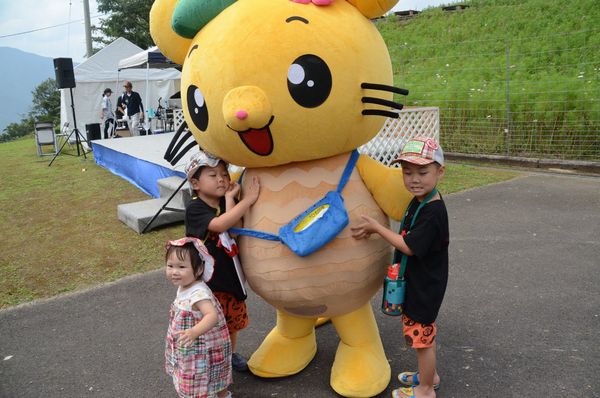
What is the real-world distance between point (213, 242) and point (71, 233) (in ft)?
14.8

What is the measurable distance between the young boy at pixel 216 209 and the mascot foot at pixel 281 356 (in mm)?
486

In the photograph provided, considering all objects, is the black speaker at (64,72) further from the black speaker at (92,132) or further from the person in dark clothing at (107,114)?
the person in dark clothing at (107,114)

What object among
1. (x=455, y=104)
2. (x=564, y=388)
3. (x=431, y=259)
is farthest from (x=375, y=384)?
(x=455, y=104)

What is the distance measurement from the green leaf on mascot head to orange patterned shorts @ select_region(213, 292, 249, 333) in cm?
140

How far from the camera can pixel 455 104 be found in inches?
432

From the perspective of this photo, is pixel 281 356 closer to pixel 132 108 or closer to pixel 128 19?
pixel 132 108

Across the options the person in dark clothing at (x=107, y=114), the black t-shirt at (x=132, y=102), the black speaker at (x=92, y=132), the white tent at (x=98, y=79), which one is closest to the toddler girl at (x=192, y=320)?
the black t-shirt at (x=132, y=102)

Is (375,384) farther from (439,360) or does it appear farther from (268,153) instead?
(268,153)

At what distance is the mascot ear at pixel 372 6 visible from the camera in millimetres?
2396

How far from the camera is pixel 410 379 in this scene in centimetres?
275

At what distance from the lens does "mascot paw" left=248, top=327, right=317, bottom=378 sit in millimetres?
2896

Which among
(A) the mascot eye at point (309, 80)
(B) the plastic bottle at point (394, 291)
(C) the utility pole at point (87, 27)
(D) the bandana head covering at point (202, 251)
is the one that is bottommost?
(B) the plastic bottle at point (394, 291)

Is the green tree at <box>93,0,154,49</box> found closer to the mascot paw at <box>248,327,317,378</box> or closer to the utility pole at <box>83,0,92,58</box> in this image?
the utility pole at <box>83,0,92,58</box>

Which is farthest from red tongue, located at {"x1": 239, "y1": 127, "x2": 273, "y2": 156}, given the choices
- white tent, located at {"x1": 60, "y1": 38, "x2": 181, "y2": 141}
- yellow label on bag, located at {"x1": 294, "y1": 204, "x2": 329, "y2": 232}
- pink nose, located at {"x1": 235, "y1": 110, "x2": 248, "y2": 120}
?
white tent, located at {"x1": 60, "y1": 38, "x2": 181, "y2": 141}
